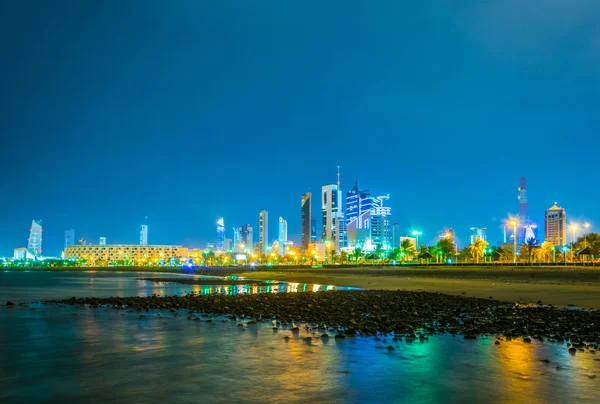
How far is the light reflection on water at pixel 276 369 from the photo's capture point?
440 inches

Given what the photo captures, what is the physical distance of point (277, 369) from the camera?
Result: 13.9 m

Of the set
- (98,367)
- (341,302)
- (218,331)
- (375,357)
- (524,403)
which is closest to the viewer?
(524,403)

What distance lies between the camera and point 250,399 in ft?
35.8

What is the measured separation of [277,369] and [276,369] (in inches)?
1.1

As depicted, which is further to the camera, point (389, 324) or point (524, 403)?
point (389, 324)

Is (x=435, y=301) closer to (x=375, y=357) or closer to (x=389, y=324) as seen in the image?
(x=389, y=324)

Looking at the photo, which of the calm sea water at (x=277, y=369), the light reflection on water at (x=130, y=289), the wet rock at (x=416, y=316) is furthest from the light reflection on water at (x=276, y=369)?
the light reflection on water at (x=130, y=289)

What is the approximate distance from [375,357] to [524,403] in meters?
5.38

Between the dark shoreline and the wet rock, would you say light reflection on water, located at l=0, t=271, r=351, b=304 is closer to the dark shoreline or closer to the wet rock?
the dark shoreline

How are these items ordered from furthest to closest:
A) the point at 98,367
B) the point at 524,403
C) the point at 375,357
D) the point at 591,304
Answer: the point at 591,304 → the point at 375,357 → the point at 98,367 → the point at 524,403

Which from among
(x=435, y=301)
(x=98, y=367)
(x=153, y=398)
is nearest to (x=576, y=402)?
(x=153, y=398)

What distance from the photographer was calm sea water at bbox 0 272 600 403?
1116cm

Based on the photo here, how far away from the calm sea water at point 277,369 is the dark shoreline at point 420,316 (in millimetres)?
1963

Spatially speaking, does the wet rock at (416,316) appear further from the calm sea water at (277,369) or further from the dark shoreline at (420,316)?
the calm sea water at (277,369)
